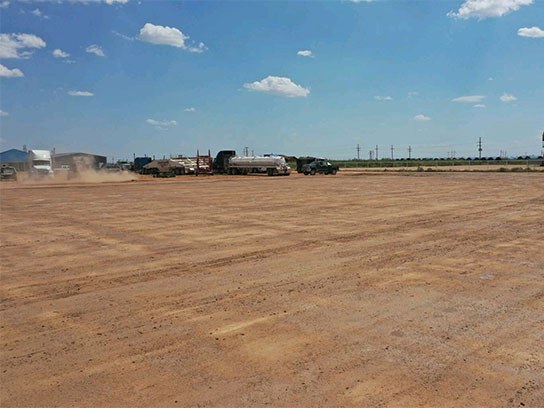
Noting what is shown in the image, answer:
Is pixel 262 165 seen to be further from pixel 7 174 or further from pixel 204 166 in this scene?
pixel 7 174

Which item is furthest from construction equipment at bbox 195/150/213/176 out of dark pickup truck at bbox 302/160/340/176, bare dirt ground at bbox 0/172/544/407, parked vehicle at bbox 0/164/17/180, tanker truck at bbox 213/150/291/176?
bare dirt ground at bbox 0/172/544/407

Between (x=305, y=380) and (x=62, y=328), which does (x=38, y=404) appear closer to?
(x=62, y=328)

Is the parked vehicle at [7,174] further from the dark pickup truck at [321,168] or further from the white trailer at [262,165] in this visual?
the dark pickup truck at [321,168]

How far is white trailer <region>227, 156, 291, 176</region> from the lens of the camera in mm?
56344

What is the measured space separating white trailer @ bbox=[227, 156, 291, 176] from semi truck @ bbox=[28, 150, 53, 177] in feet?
70.2

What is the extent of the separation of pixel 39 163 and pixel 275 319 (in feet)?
160

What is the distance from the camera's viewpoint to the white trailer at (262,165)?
5634 cm

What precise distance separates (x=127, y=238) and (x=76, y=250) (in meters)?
1.55

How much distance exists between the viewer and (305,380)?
4.14 meters

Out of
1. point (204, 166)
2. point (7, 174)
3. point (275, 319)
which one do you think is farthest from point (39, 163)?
point (275, 319)

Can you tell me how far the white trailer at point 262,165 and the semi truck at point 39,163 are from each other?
21.4 meters

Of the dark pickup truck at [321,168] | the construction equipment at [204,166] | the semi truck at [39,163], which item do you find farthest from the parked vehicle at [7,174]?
the dark pickup truck at [321,168]

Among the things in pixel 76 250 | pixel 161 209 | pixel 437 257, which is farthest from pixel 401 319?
pixel 161 209

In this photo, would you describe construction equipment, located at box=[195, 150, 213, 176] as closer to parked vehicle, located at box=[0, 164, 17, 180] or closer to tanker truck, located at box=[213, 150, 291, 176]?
tanker truck, located at box=[213, 150, 291, 176]
